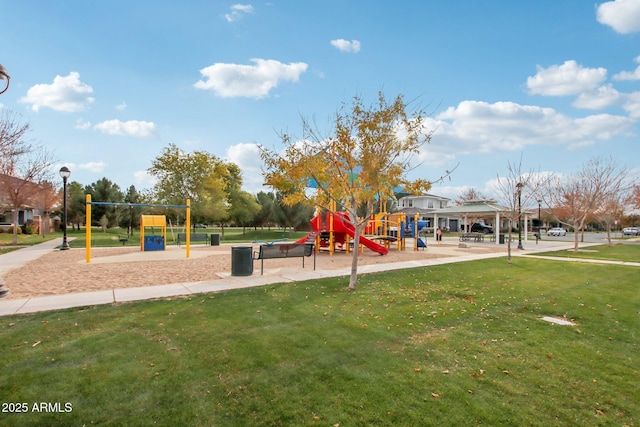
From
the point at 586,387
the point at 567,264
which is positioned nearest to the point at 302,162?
the point at 586,387

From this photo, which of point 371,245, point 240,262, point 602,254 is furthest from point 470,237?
point 240,262

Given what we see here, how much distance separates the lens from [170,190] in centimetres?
3331

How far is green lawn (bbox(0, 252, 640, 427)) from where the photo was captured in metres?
3.17

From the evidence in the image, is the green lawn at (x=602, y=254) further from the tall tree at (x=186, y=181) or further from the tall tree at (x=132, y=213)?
the tall tree at (x=132, y=213)

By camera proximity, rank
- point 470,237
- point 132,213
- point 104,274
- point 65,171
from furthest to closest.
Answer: point 132,213
point 470,237
point 65,171
point 104,274

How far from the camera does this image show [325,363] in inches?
165

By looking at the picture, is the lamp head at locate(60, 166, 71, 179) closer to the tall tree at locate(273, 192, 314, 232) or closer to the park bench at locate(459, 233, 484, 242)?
the tall tree at locate(273, 192, 314, 232)

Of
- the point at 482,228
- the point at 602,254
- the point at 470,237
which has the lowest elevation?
the point at 602,254

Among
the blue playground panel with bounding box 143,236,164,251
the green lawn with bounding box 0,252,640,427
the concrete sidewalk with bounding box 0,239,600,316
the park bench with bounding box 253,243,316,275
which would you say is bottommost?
the green lawn with bounding box 0,252,640,427

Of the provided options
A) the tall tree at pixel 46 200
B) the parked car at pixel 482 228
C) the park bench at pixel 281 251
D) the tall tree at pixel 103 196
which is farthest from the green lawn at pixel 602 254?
the tall tree at pixel 103 196

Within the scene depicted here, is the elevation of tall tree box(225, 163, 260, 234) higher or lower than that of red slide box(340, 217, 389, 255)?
higher

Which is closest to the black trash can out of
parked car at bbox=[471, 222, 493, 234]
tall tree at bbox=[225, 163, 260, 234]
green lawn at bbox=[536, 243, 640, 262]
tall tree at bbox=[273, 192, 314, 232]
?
green lawn at bbox=[536, 243, 640, 262]

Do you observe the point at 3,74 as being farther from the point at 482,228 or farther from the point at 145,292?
the point at 482,228

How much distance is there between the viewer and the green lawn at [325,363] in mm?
3168
